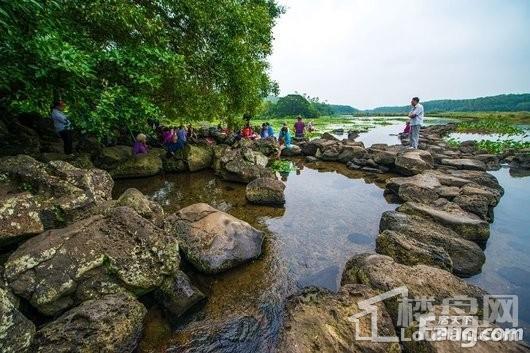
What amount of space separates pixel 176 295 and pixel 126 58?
286 inches

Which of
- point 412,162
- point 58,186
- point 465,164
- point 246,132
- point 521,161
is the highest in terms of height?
point 58,186

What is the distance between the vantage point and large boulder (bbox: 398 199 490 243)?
7355 mm

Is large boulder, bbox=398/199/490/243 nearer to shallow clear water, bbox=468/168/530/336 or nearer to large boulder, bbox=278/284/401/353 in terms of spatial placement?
shallow clear water, bbox=468/168/530/336

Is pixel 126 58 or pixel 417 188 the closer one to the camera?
pixel 126 58

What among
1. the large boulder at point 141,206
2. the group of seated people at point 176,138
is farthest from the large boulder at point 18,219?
the group of seated people at point 176,138

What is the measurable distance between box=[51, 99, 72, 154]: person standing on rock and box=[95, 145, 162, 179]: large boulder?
1.27 metres

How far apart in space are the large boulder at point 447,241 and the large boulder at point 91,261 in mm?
4791

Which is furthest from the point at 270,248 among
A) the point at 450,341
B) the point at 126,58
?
the point at 126,58

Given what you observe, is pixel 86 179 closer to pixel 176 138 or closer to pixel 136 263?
pixel 136 263

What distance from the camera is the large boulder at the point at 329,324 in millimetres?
3787

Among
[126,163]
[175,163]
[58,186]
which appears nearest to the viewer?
[58,186]

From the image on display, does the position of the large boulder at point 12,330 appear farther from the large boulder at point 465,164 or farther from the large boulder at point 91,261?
the large boulder at point 465,164

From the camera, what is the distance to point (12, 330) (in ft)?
11.5

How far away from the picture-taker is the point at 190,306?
520cm
